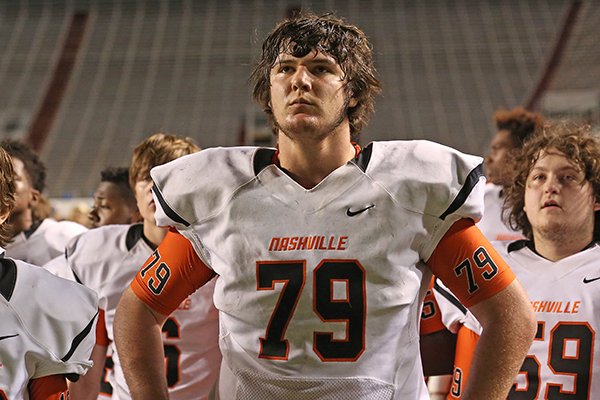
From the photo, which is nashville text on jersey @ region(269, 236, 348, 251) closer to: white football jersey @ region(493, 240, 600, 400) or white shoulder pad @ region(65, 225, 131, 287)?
white football jersey @ region(493, 240, 600, 400)

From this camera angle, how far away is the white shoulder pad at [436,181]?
4.91ft

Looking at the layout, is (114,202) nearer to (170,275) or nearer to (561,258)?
(170,275)

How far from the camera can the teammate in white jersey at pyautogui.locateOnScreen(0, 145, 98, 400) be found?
145 cm

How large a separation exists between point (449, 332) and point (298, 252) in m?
0.81

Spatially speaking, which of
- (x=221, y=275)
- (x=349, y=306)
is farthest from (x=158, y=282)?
(x=349, y=306)

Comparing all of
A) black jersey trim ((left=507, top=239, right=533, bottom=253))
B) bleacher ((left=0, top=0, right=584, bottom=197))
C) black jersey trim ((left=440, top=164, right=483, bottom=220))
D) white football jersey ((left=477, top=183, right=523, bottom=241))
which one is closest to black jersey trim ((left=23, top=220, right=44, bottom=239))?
white football jersey ((left=477, top=183, right=523, bottom=241))

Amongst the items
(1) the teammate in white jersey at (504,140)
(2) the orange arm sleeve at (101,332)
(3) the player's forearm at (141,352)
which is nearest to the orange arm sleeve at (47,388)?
(3) the player's forearm at (141,352)

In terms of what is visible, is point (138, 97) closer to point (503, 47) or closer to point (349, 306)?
point (503, 47)

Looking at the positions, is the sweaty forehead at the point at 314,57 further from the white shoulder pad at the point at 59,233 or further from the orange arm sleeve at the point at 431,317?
the white shoulder pad at the point at 59,233

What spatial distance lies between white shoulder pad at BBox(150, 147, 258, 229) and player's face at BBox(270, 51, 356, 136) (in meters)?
0.13

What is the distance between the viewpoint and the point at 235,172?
160cm

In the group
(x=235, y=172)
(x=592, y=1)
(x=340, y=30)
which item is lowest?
(x=235, y=172)

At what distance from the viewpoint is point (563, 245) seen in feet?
7.04

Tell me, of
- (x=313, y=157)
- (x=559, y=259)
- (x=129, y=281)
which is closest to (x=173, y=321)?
(x=129, y=281)
